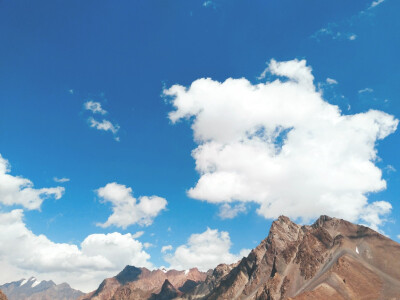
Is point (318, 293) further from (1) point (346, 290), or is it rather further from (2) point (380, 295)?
(2) point (380, 295)

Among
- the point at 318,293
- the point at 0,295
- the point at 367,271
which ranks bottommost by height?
the point at 0,295

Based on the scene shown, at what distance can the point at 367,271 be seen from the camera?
196875 millimetres

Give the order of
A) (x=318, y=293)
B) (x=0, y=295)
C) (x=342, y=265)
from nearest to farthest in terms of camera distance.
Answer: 1. (x=0, y=295)
2. (x=318, y=293)
3. (x=342, y=265)

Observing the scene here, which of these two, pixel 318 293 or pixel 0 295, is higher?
pixel 318 293

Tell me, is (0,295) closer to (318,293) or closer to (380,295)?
(318,293)

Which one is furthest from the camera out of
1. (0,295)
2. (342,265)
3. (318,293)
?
(342,265)

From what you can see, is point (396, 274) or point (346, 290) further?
point (396, 274)

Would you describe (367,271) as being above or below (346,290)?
above

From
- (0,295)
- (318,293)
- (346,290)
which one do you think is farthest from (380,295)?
(0,295)

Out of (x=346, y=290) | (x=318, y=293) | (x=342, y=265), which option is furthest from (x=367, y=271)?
(x=318, y=293)

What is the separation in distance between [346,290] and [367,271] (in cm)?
3376

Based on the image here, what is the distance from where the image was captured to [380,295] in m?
171

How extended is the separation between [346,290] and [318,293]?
62.7 feet

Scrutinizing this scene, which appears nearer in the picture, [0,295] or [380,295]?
[0,295]
